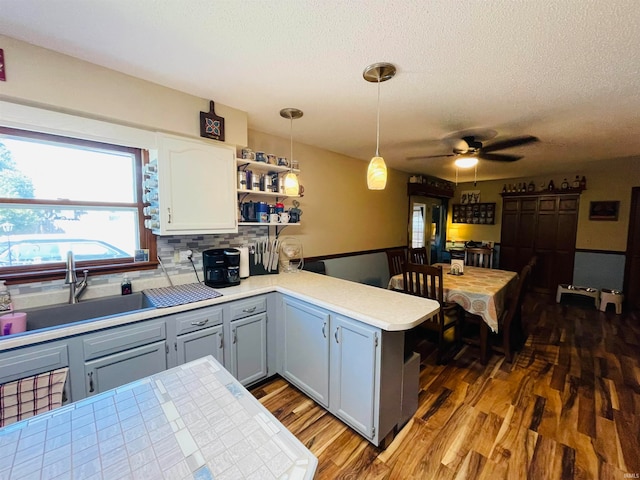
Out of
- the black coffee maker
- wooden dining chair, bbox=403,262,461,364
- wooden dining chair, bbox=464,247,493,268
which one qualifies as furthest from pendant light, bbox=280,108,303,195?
wooden dining chair, bbox=464,247,493,268

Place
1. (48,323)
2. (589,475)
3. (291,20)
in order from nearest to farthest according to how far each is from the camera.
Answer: (291,20) → (589,475) → (48,323)

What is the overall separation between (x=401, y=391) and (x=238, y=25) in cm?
229

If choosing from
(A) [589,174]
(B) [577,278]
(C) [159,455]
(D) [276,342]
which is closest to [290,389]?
(D) [276,342]

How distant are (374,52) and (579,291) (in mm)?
5126

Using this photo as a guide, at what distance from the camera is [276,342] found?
2244 millimetres

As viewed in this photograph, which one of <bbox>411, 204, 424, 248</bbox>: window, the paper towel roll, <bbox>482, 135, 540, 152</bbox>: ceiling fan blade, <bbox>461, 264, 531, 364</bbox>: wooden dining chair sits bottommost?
<bbox>461, 264, 531, 364</bbox>: wooden dining chair

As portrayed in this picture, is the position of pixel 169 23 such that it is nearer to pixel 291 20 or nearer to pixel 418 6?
pixel 291 20

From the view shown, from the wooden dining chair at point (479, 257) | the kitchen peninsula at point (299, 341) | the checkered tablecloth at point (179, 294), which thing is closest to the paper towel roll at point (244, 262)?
the kitchen peninsula at point (299, 341)

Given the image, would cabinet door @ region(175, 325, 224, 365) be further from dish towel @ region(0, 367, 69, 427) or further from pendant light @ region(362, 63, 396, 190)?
pendant light @ region(362, 63, 396, 190)

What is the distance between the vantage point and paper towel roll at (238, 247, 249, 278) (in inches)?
94.6

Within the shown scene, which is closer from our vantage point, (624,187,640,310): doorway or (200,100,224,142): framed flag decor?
(200,100,224,142): framed flag decor

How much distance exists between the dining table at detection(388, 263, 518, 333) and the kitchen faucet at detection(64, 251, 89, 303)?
2739 mm

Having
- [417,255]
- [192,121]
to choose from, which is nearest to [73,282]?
[192,121]

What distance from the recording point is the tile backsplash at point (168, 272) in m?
1.65
